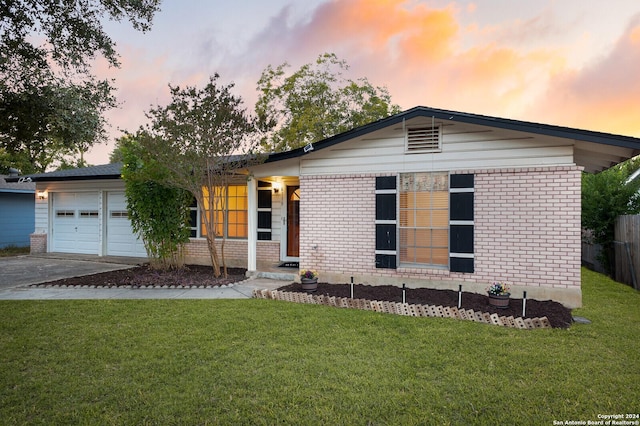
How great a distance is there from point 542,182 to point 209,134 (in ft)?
20.2

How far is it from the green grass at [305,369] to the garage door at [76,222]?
7.75 m

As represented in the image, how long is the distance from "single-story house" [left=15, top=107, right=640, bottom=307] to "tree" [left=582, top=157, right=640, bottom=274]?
2.42m

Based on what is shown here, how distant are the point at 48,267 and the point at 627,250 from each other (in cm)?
1513

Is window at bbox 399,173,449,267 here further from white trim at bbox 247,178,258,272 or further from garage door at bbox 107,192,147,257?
garage door at bbox 107,192,147,257

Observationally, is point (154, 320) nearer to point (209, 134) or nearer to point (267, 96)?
point (209, 134)

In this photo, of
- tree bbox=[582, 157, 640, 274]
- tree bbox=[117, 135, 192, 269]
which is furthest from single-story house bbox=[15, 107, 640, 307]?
tree bbox=[582, 157, 640, 274]

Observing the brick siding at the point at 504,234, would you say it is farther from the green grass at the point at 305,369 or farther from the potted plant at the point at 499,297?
the green grass at the point at 305,369

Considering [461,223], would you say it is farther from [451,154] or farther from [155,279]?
[155,279]

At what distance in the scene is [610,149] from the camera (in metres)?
5.59

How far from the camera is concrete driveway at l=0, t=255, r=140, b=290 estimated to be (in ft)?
27.0

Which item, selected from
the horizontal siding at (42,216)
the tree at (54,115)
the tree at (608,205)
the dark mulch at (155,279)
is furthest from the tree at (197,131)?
the tree at (608,205)

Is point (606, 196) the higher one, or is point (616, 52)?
point (616, 52)

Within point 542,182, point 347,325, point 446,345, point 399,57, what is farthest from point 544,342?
point 399,57

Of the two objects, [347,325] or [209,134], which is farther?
[209,134]
